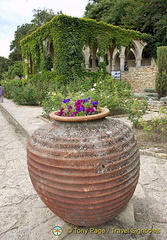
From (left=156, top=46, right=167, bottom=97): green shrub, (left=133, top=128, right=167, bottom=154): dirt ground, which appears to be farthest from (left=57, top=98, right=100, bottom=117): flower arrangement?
(left=156, top=46, right=167, bottom=97): green shrub

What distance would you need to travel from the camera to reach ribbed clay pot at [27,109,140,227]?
121 centimetres

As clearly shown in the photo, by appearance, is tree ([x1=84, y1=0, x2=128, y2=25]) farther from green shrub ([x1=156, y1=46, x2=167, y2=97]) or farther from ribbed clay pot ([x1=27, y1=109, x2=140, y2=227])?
ribbed clay pot ([x1=27, y1=109, x2=140, y2=227])

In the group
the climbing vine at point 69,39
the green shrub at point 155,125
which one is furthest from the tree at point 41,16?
the green shrub at point 155,125

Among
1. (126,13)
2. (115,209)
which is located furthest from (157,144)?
(126,13)

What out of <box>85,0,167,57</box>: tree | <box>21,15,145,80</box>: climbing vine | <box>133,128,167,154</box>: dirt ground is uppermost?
<box>85,0,167,57</box>: tree

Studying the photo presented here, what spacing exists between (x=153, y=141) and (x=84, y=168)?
9.45 ft

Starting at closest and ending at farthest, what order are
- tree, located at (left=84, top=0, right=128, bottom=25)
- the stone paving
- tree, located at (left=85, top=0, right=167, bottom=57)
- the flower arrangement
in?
the flower arrangement
the stone paving
tree, located at (left=85, top=0, right=167, bottom=57)
tree, located at (left=84, top=0, right=128, bottom=25)

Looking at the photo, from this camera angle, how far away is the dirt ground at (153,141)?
10.9ft

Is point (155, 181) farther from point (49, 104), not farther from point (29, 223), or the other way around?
point (49, 104)

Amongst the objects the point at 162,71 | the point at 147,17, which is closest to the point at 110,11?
the point at 147,17

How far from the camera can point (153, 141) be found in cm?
370

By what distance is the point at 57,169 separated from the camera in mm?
1241

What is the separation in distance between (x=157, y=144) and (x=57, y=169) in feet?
9.17

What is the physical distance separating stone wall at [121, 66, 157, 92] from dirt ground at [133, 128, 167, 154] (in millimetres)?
11206
